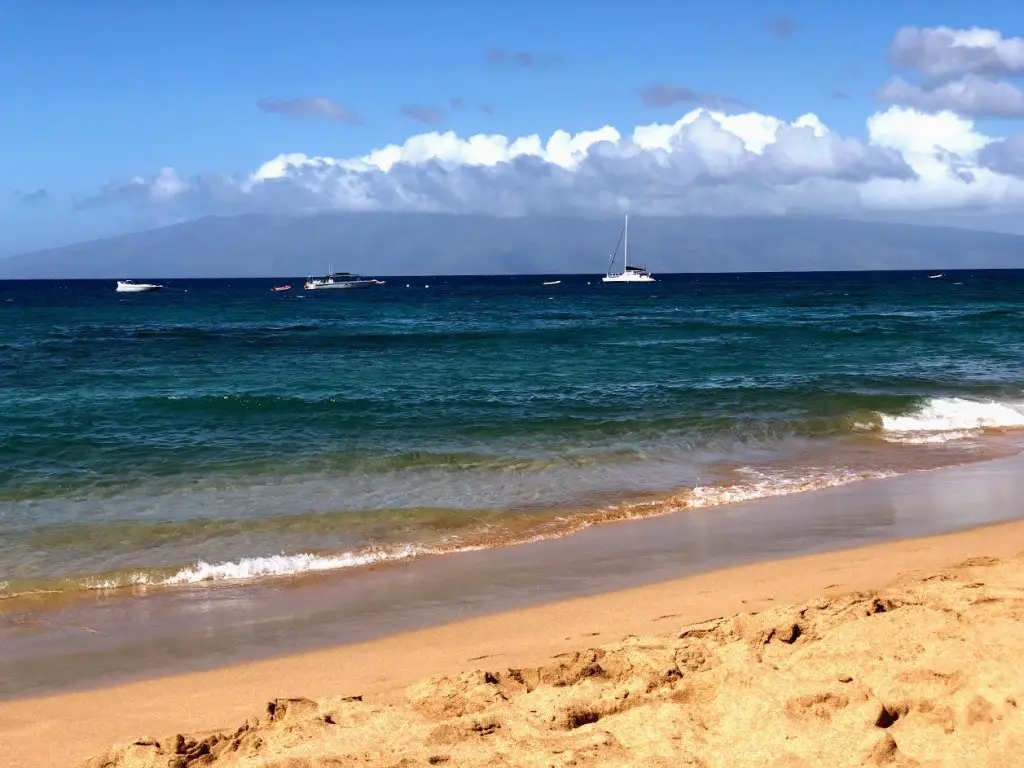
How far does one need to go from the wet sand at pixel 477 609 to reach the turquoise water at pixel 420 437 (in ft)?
3.48

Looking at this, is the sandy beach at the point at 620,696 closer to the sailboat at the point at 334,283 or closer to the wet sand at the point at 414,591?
the wet sand at the point at 414,591

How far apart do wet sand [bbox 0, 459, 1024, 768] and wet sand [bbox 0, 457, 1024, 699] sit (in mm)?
28

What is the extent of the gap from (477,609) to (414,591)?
946mm

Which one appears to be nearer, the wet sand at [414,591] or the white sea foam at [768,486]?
the wet sand at [414,591]

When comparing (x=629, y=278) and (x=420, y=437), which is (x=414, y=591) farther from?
(x=629, y=278)

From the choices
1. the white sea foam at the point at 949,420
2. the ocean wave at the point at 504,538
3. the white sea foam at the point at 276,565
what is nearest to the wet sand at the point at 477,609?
the ocean wave at the point at 504,538

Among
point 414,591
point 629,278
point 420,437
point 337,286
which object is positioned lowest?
point 414,591

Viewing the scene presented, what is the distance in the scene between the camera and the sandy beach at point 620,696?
16.5ft

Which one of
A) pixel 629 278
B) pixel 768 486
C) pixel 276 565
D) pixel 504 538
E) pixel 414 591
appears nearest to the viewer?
pixel 414 591

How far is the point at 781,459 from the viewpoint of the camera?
15.9m

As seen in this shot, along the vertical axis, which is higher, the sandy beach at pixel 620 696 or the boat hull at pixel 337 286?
the boat hull at pixel 337 286

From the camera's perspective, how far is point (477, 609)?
8.43 meters

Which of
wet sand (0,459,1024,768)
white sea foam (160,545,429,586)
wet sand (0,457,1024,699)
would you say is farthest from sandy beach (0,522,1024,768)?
white sea foam (160,545,429,586)

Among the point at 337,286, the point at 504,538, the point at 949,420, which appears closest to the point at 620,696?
the point at 504,538
